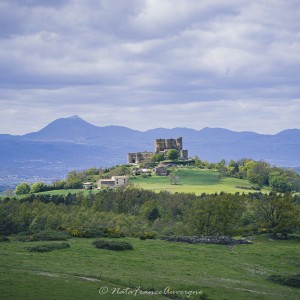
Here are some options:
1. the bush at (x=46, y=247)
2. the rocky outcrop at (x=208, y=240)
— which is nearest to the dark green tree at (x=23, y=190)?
the rocky outcrop at (x=208, y=240)

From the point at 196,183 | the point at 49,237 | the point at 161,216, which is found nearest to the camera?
the point at 49,237

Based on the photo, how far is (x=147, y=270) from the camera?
3962cm

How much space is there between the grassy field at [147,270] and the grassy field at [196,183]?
90264 millimetres

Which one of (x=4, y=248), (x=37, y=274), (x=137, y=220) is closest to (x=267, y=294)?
(x=37, y=274)

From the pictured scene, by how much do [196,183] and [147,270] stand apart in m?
125

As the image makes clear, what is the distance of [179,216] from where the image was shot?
100688 millimetres

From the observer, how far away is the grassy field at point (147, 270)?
30267 mm

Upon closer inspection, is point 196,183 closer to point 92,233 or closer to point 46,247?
point 92,233

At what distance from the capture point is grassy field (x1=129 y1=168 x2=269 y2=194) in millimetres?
147875

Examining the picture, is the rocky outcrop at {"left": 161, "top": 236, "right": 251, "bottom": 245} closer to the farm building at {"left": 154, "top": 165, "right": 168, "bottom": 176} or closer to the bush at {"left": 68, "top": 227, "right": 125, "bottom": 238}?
the bush at {"left": 68, "top": 227, "right": 125, "bottom": 238}

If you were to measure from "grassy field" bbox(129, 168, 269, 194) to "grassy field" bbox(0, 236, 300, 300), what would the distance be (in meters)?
90.3

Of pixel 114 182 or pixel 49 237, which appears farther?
pixel 114 182

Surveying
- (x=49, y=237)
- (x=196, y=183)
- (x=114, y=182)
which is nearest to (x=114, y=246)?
(x=49, y=237)

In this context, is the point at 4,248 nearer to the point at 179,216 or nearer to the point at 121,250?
the point at 121,250
